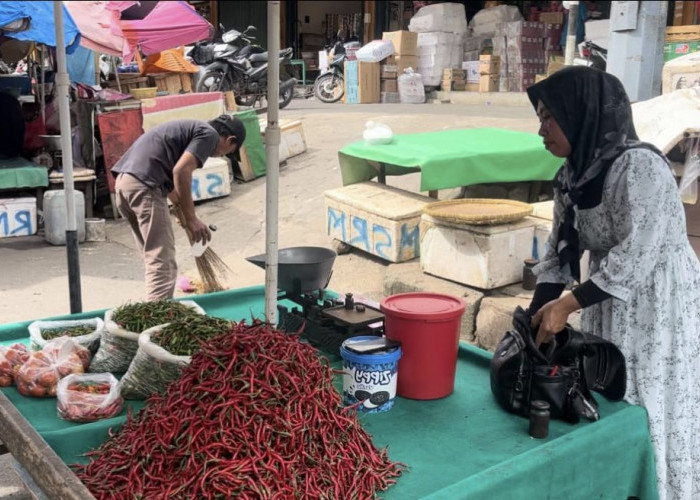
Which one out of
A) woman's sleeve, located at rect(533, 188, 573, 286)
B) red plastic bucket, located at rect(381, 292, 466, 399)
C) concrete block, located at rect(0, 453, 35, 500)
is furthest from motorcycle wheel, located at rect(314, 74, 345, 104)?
red plastic bucket, located at rect(381, 292, 466, 399)

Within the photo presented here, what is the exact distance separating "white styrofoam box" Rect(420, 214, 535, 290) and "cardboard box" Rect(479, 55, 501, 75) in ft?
31.4

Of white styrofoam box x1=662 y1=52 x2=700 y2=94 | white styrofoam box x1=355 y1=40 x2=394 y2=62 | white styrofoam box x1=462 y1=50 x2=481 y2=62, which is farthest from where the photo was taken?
white styrofoam box x1=462 y1=50 x2=481 y2=62

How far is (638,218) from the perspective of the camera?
77.0 inches

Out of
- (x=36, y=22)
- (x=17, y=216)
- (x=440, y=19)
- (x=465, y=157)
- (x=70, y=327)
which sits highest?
(x=440, y=19)

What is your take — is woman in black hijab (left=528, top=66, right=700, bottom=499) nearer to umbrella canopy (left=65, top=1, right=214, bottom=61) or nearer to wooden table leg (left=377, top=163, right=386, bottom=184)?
wooden table leg (left=377, top=163, right=386, bottom=184)

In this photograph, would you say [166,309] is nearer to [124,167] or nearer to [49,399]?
[49,399]

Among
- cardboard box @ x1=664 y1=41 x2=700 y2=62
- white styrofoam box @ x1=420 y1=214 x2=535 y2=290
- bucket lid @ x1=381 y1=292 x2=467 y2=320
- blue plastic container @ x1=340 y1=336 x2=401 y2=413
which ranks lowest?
white styrofoam box @ x1=420 y1=214 x2=535 y2=290

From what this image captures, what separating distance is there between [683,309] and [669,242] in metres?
0.22

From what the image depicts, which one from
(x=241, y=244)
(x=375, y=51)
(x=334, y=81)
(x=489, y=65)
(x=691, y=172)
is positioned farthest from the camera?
(x=334, y=81)

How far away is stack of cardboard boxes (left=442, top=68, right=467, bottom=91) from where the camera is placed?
14.0m

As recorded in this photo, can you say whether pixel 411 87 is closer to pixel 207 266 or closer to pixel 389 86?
pixel 389 86

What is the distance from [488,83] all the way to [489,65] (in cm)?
34

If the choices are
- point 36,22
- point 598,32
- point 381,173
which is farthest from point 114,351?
point 598,32

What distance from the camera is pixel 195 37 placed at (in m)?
9.36
